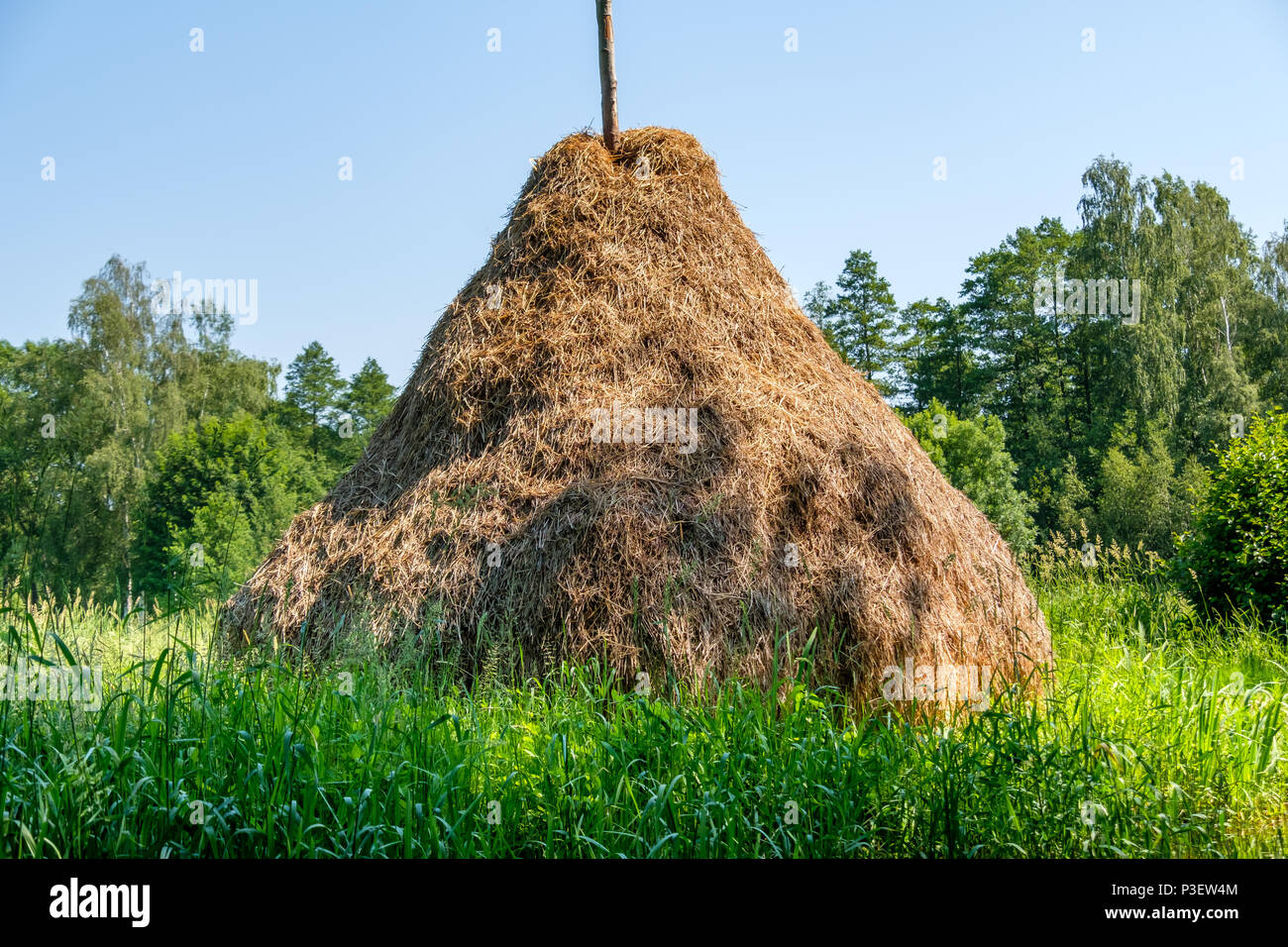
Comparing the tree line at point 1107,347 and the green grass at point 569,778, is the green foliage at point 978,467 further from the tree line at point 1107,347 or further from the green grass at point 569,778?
the green grass at point 569,778

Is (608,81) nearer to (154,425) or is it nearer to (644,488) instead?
(644,488)

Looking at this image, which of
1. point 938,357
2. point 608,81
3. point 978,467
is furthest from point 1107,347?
point 608,81

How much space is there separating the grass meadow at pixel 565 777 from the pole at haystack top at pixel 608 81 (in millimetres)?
4864

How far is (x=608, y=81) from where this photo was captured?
7.04 m

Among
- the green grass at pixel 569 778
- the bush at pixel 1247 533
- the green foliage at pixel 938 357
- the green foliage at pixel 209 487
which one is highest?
the green foliage at pixel 938 357

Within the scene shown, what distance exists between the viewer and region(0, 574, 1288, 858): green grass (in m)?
2.83

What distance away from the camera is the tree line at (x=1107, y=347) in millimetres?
29812

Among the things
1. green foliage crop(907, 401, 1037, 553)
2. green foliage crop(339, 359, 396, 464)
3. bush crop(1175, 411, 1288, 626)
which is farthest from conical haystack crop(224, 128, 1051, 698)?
green foliage crop(339, 359, 396, 464)

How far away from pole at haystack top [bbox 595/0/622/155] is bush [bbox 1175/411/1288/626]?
6.46 meters

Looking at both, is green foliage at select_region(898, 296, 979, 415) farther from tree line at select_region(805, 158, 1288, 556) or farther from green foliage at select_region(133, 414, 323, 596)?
green foliage at select_region(133, 414, 323, 596)

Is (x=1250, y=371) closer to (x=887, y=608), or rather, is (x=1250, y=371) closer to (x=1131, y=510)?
(x=1131, y=510)

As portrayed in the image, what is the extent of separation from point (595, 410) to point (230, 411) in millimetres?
35843

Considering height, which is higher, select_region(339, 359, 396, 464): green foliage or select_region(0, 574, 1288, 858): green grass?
select_region(339, 359, 396, 464): green foliage

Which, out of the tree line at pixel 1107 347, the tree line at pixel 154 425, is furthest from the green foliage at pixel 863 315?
the tree line at pixel 154 425
